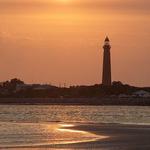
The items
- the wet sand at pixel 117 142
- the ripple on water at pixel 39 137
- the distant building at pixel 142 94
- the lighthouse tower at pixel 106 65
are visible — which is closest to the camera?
the wet sand at pixel 117 142

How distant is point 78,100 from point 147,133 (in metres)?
127

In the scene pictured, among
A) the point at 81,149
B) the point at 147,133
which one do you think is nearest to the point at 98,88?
the point at 147,133

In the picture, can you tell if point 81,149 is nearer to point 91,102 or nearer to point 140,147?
point 140,147

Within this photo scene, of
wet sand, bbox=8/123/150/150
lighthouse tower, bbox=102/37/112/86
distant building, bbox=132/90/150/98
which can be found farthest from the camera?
distant building, bbox=132/90/150/98

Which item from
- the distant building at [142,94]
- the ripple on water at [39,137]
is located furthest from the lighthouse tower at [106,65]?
the ripple on water at [39,137]

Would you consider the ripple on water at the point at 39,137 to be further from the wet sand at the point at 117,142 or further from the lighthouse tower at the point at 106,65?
the lighthouse tower at the point at 106,65

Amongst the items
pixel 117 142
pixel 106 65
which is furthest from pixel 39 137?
pixel 106 65

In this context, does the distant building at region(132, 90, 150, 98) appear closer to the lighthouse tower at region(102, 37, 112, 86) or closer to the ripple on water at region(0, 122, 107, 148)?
the lighthouse tower at region(102, 37, 112, 86)

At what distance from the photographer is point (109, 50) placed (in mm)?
179375

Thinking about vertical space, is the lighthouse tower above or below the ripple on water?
above

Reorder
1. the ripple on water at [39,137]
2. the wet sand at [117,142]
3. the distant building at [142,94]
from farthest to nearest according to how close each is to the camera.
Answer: the distant building at [142,94], the ripple on water at [39,137], the wet sand at [117,142]

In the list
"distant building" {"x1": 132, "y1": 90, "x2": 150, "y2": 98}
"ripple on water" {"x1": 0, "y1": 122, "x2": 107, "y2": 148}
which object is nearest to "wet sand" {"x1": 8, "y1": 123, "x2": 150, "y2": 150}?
"ripple on water" {"x1": 0, "y1": 122, "x2": 107, "y2": 148}

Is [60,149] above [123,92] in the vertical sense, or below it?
below

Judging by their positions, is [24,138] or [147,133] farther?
[147,133]
